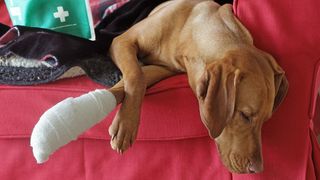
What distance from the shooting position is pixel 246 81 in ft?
4.22

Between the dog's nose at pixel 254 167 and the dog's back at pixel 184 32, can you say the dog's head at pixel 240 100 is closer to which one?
the dog's nose at pixel 254 167

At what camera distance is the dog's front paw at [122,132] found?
52.8 inches

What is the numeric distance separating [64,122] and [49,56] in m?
0.32

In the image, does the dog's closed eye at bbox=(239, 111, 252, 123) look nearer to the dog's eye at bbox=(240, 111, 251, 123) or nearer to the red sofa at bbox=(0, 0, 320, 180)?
the dog's eye at bbox=(240, 111, 251, 123)

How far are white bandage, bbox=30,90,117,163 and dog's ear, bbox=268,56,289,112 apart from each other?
0.47 m

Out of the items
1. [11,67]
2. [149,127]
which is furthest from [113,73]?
[11,67]

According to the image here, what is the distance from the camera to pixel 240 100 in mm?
1291

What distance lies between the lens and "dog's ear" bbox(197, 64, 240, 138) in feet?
4.18

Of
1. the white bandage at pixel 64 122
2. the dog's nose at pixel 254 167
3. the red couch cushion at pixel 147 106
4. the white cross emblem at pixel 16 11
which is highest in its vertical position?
the white cross emblem at pixel 16 11

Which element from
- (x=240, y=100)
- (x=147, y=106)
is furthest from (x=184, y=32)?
(x=240, y=100)

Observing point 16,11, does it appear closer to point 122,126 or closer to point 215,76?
point 122,126

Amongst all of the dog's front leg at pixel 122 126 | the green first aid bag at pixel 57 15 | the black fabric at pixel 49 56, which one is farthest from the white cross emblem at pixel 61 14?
the dog's front leg at pixel 122 126

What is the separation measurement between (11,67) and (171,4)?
0.61 m

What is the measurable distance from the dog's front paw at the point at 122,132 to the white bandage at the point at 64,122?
6 cm
